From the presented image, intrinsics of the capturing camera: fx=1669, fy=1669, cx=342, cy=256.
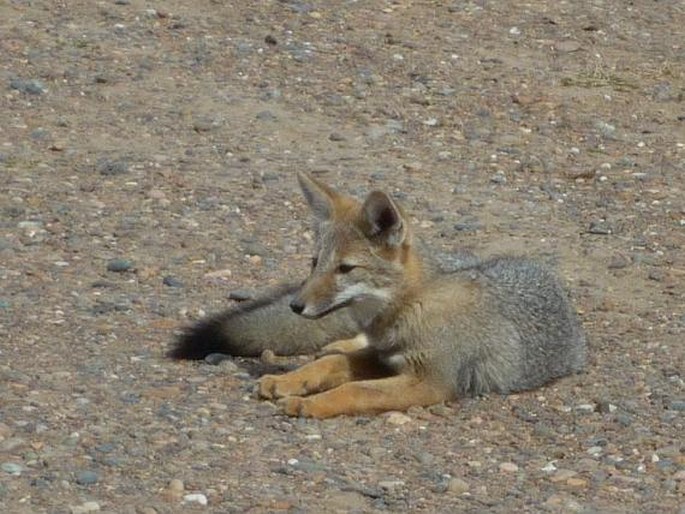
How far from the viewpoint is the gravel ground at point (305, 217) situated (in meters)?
5.80

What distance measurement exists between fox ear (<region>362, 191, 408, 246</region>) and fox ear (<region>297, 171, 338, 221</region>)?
0.19m

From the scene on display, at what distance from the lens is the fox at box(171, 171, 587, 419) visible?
6453mm

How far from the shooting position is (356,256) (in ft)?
21.4

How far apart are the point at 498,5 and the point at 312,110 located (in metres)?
2.54

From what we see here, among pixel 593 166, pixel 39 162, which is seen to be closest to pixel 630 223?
pixel 593 166

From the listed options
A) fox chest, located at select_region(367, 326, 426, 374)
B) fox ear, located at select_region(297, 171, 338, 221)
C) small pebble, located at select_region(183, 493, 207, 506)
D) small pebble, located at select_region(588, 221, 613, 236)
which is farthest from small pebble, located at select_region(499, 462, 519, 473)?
small pebble, located at select_region(588, 221, 613, 236)

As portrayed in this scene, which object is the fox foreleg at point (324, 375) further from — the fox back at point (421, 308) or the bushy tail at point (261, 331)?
the bushy tail at point (261, 331)

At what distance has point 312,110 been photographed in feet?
33.4

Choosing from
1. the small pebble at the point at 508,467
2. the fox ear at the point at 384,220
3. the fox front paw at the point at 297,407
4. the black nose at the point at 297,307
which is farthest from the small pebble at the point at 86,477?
the fox ear at the point at 384,220

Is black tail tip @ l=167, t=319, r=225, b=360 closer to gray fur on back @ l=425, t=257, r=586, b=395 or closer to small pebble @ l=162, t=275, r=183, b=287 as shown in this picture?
small pebble @ l=162, t=275, r=183, b=287

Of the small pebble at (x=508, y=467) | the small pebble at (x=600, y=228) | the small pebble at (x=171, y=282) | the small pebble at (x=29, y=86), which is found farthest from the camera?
the small pebble at (x=29, y=86)

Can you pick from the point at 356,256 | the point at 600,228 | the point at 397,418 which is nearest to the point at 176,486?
the point at 397,418

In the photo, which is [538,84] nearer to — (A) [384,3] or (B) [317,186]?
(A) [384,3]

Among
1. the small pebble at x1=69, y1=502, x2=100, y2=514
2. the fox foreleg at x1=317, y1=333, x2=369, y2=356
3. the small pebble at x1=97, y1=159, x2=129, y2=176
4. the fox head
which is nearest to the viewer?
the small pebble at x1=69, y1=502, x2=100, y2=514
